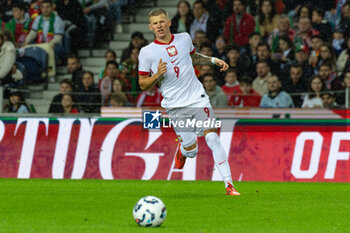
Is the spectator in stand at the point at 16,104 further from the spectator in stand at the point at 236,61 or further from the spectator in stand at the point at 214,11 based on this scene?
the spectator in stand at the point at 214,11

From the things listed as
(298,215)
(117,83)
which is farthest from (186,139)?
(117,83)

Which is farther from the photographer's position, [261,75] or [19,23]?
[19,23]

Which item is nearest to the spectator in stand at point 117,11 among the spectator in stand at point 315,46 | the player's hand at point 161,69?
the spectator in stand at point 315,46

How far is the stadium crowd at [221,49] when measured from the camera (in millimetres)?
15398

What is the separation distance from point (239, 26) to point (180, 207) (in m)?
9.56

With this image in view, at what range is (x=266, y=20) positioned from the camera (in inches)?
704

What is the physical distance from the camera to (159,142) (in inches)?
561

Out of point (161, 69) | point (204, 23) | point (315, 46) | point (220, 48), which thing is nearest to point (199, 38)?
point (220, 48)

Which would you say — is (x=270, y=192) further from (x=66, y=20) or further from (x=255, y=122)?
(x=66, y=20)

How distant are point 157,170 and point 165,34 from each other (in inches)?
173

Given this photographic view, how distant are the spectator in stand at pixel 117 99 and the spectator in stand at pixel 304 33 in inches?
167

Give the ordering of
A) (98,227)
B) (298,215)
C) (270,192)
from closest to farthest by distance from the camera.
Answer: (98,227) < (298,215) < (270,192)

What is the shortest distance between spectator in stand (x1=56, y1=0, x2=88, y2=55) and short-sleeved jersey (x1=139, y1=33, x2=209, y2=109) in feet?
30.5

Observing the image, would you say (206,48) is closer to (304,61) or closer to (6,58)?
(304,61)
